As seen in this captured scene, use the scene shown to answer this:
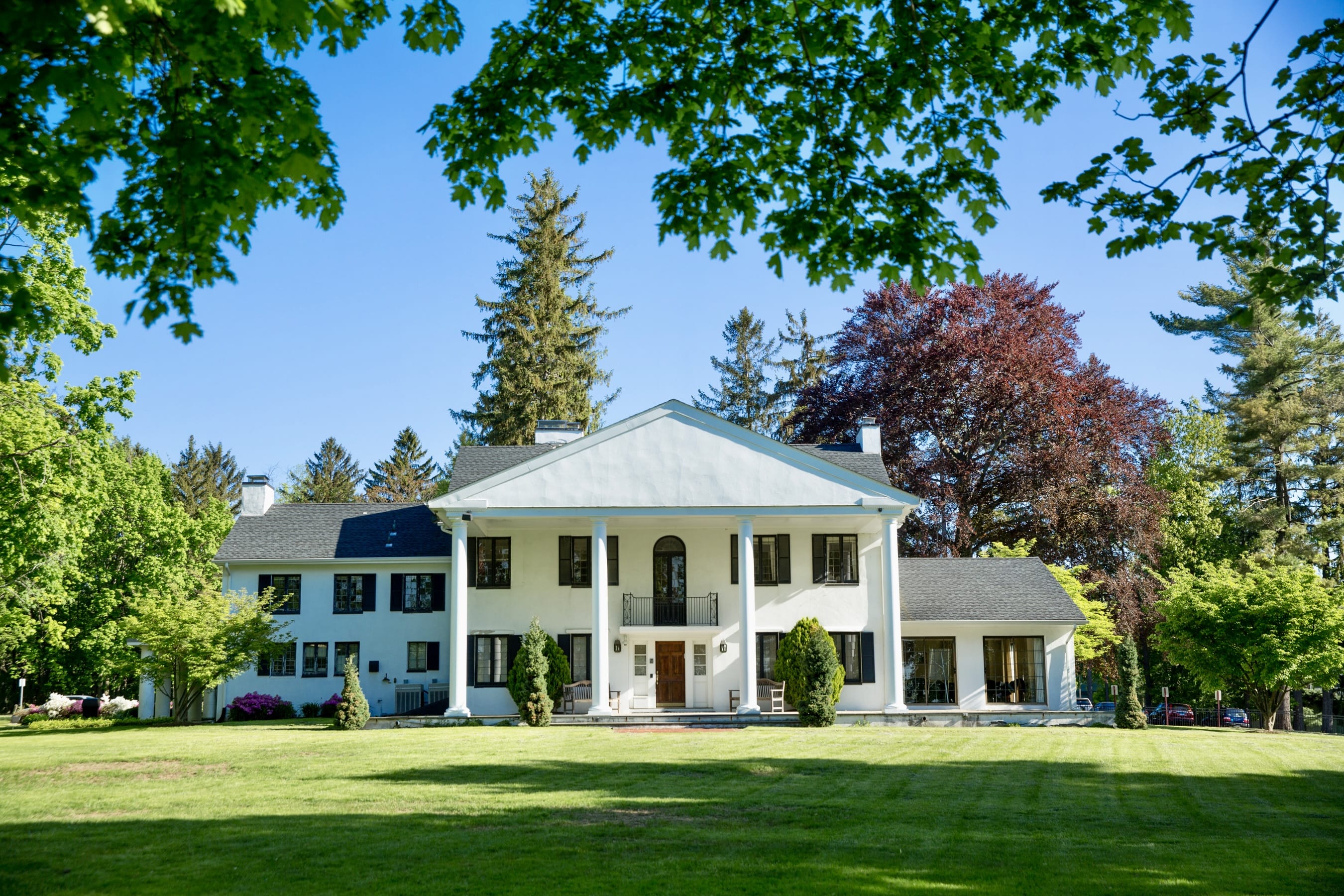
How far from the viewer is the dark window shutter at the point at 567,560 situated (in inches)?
1227

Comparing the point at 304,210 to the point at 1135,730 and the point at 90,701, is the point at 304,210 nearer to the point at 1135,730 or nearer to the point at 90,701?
the point at 1135,730

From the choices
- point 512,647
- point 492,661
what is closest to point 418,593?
point 492,661

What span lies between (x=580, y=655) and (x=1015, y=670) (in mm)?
12630

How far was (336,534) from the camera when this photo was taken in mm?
33656

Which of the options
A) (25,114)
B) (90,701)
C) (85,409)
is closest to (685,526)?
(85,409)

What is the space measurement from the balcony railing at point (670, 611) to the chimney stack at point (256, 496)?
13.1 meters

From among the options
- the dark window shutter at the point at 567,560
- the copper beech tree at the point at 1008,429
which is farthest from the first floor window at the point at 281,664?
the copper beech tree at the point at 1008,429

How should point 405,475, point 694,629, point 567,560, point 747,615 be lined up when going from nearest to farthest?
point 747,615
point 694,629
point 567,560
point 405,475

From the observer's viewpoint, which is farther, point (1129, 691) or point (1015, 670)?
point (1015, 670)

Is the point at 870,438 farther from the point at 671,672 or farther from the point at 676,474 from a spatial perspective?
the point at 671,672

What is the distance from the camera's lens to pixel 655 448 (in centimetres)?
2944

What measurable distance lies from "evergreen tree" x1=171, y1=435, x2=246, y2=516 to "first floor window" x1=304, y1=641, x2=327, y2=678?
37043 millimetres

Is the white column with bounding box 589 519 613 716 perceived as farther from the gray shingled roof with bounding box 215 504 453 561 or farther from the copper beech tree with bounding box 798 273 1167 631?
the copper beech tree with bounding box 798 273 1167 631

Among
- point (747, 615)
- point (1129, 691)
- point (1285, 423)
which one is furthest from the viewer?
point (1285, 423)
